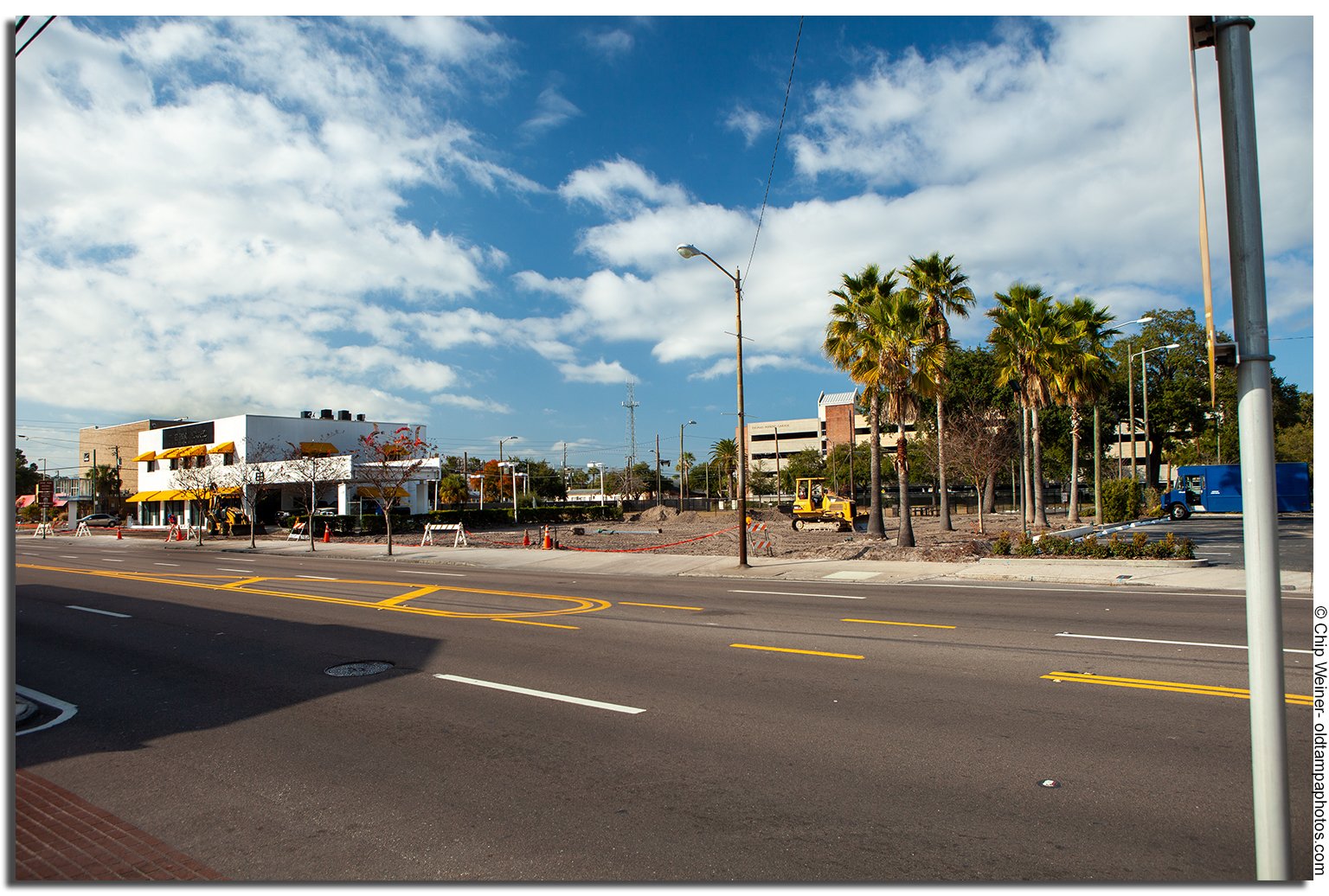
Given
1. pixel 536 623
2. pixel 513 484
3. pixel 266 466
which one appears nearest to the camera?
pixel 536 623

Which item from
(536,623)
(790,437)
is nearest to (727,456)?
(790,437)

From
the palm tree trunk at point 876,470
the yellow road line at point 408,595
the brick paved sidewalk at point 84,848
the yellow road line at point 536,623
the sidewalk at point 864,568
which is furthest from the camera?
the palm tree trunk at point 876,470

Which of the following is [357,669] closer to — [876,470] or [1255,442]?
[1255,442]

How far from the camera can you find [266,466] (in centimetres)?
5125

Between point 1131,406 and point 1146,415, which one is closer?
point 1131,406

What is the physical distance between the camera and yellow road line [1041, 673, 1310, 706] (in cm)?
748

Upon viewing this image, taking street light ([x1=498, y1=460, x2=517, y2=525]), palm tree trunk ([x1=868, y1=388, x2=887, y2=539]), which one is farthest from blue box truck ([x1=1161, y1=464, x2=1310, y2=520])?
street light ([x1=498, y1=460, x2=517, y2=525])

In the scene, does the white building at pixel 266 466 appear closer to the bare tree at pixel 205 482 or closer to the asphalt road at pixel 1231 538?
the bare tree at pixel 205 482

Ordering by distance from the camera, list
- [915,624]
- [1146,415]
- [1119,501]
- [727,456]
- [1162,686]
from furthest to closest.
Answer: [727,456]
[1146,415]
[1119,501]
[915,624]
[1162,686]

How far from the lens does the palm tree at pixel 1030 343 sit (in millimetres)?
33938

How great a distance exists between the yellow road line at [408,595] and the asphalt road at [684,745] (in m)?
3.15

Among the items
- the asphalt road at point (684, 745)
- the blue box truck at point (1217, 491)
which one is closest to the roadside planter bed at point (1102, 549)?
the asphalt road at point (684, 745)

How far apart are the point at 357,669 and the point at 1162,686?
29.1ft

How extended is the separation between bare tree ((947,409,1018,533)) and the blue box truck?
29.5 feet
